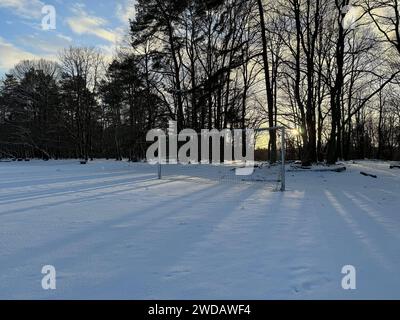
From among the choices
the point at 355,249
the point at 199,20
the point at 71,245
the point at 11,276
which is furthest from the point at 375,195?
the point at 199,20

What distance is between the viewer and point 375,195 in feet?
34.1

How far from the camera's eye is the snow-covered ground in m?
3.55

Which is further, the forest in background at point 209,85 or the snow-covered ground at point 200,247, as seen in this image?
the forest in background at point 209,85

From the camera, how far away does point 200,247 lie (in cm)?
494

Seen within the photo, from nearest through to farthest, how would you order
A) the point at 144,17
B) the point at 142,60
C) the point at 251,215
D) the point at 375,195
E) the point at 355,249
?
the point at 355,249 → the point at 251,215 → the point at 375,195 → the point at 144,17 → the point at 142,60

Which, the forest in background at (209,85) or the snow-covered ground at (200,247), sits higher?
the forest in background at (209,85)

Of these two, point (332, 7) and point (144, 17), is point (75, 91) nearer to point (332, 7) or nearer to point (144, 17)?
point (144, 17)

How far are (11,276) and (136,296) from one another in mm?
1502

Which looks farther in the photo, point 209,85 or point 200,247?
point 209,85

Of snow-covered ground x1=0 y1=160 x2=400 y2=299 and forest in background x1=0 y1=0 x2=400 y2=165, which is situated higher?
forest in background x1=0 y1=0 x2=400 y2=165

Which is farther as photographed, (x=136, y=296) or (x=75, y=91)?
(x=75, y=91)

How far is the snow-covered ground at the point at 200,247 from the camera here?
355 cm

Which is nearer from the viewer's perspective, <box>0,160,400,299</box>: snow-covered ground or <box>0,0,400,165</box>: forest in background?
<box>0,160,400,299</box>: snow-covered ground

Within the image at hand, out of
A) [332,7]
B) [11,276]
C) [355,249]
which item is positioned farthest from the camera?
[332,7]
